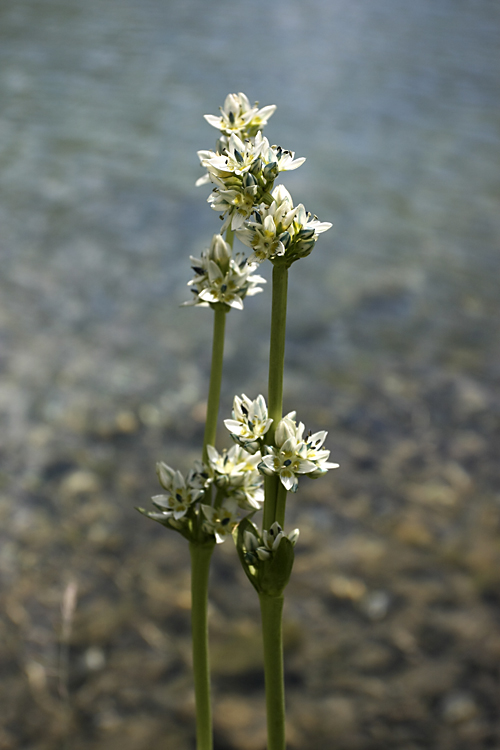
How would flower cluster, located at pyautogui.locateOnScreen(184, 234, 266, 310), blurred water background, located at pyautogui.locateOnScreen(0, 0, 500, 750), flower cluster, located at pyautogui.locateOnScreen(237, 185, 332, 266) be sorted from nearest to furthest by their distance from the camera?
flower cluster, located at pyautogui.locateOnScreen(237, 185, 332, 266) < flower cluster, located at pyautogui.locateOnScreen(184, 234, 266, 310) < blurred water background, located at pyautogui.locateOnScreen(0, 0, 500, 750)

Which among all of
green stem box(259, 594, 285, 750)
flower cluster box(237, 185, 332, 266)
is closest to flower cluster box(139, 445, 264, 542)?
green stem box(259, 594, 285, 750)

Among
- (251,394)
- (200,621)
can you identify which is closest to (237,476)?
(200,621)

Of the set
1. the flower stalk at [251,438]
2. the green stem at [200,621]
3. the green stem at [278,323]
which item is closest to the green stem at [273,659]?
the flower stalk at [251,438]

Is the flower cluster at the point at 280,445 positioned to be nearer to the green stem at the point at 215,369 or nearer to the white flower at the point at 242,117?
the green stem at the point at 215,369

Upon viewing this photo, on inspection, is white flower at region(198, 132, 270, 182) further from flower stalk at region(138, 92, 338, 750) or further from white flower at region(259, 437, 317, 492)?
white flower at region(259, 437, 317, 492)

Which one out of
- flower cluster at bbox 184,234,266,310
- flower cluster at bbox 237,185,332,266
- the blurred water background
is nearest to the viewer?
flower cluster at bbox 237,185,332,266
